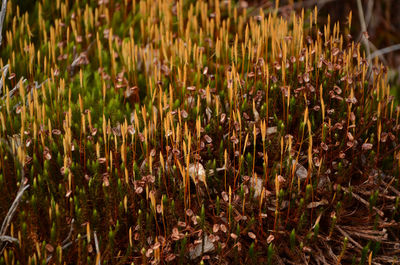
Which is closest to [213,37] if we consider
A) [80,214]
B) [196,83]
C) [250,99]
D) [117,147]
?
[196,83]

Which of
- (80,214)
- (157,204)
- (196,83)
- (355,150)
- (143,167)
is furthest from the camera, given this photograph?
(196,83)

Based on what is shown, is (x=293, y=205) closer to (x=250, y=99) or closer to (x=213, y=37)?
(x=250, y=99)

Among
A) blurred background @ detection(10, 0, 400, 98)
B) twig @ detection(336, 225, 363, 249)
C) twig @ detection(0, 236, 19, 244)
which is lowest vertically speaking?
twig @ detection(336, 225, 363, 249)

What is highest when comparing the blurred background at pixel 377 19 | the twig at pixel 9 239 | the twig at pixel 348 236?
the blurred background at pixel 377 19

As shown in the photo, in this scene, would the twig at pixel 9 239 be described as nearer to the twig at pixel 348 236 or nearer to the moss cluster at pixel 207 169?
the moss cluster at pixel 207 169

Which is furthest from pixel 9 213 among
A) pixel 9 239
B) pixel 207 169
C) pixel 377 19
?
pixel 377 19

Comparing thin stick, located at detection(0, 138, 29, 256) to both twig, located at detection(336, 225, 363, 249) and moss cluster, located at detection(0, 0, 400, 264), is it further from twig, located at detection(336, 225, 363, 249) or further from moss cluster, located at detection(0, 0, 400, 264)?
twig, located at detection(336, 225, 363, 249)

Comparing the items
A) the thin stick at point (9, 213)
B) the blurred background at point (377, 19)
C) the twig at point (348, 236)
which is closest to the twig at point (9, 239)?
the thin stick at point (9, 213)

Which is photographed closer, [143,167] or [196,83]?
[143,167]

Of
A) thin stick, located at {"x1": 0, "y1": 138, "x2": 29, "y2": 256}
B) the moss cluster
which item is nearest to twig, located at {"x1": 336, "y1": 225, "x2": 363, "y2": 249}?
the moss cluster
